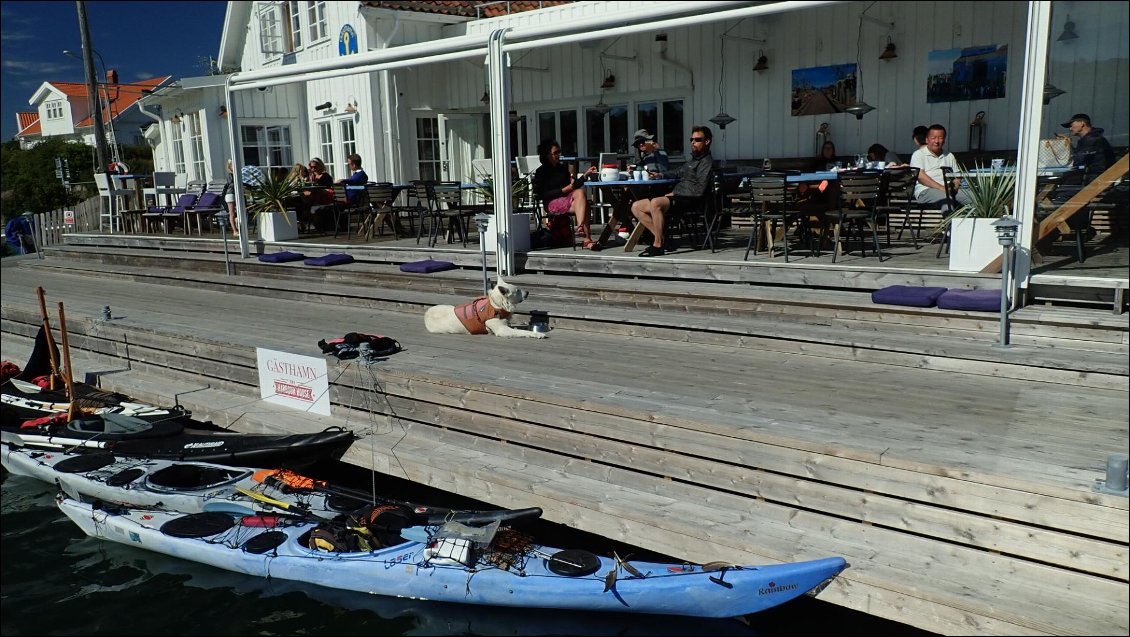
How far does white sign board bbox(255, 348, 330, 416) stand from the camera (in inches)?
239

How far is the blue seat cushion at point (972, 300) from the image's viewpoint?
17.2ft

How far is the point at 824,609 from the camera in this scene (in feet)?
12.6

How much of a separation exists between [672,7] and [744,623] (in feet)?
16.3

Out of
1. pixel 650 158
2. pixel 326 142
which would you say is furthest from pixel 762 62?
pixel 326 142

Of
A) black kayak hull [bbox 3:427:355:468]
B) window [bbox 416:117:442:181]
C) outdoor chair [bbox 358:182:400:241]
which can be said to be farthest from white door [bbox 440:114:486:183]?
black kayak hull [bbox 3:427:355:468]

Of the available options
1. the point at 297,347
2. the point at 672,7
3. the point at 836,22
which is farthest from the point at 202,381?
the point at 836,22

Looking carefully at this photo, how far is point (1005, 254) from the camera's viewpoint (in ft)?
16.2

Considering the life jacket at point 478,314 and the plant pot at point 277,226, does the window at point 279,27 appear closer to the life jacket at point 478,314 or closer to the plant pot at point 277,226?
the plant pot at point 277,226

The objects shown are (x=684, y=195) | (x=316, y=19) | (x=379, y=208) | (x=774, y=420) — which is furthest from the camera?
(x=316, y=19)

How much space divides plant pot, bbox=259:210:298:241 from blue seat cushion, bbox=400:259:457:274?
3311mm

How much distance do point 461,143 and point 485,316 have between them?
351 inches

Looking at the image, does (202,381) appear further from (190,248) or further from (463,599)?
(190,248)

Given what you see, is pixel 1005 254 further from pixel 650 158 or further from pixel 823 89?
pixel 823 89

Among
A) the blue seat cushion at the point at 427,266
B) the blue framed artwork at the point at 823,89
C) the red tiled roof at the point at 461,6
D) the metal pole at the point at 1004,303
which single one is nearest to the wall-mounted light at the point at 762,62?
the blue framed artwork at the point at 823,89
